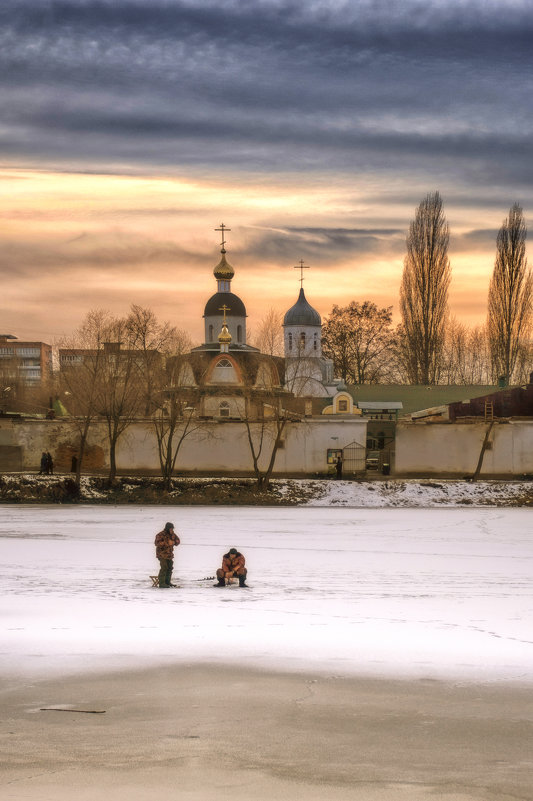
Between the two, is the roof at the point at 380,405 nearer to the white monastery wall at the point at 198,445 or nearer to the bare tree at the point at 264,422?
the bare tree at the point at 264,422

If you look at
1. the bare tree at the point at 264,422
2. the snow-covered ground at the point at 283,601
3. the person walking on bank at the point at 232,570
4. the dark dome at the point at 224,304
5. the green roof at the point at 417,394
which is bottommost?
the snow-covered ground at the point at 283,601

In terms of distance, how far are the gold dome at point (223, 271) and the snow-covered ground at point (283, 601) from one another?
74.7 metres

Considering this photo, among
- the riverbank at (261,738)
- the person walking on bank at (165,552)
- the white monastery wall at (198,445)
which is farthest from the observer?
the white monastery wall at (198,445)

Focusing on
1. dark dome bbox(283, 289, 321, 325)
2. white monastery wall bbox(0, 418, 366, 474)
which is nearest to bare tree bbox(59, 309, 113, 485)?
white monastery wall bbox(0, 418, 366, 474)

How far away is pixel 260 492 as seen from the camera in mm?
55219

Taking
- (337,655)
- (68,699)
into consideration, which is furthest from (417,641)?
(68,699)

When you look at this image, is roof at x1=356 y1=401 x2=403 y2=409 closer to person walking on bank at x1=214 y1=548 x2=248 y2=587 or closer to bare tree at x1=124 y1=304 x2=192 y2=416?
bare tree at x1=124 y1=304 x2=192 y2=416

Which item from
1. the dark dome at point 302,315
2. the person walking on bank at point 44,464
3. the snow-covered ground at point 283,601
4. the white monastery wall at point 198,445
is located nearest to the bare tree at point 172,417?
the white monastery wall at point 198,445

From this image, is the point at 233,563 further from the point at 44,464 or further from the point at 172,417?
the point at 44,464

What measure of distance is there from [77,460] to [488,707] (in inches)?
1891

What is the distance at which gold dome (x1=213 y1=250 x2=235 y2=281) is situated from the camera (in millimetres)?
112188

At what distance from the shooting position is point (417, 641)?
17.9m

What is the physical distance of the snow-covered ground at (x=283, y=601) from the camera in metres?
16.6

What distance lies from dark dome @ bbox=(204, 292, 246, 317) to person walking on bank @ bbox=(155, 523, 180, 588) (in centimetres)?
8896
